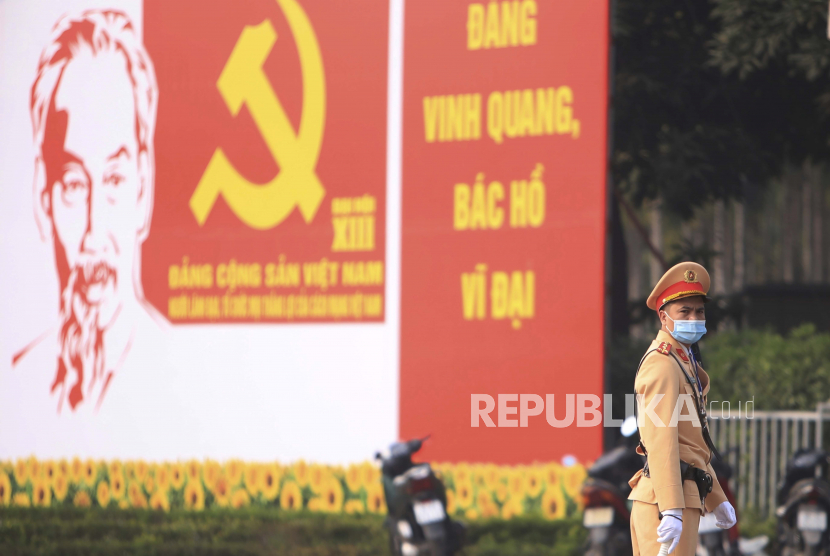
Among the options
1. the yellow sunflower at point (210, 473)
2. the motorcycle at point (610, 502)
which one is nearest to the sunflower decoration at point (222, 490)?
the yellow sunflower at point (210, 473)

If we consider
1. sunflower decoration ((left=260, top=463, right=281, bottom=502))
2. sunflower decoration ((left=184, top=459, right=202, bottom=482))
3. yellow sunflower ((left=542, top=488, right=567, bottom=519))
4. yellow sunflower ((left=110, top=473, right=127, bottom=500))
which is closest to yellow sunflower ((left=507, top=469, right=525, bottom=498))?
yellow sunflower ((left=542, top=488, right=567, bottom=519))

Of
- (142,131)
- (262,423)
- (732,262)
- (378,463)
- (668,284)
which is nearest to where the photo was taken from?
(668,284)

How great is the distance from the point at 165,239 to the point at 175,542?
208cm

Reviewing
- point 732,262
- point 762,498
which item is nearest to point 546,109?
point 762,498

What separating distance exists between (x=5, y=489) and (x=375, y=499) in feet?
Result: 10.6

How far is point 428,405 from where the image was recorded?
7055mm

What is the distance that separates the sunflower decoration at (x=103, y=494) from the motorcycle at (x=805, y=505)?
15.1ft

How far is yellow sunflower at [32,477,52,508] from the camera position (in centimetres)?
852

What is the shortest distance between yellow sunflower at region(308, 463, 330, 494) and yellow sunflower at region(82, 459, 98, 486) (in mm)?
1839

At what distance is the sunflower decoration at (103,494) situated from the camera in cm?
822

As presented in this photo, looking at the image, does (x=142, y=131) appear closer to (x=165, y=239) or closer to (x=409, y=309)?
(x=165, y=239)

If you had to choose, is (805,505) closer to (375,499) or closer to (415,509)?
(415,509)

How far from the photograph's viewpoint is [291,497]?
7.52 m

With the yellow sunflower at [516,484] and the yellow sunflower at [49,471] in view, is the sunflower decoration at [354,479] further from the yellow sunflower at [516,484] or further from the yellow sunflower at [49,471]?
the yellow sunflower at [49,471]
